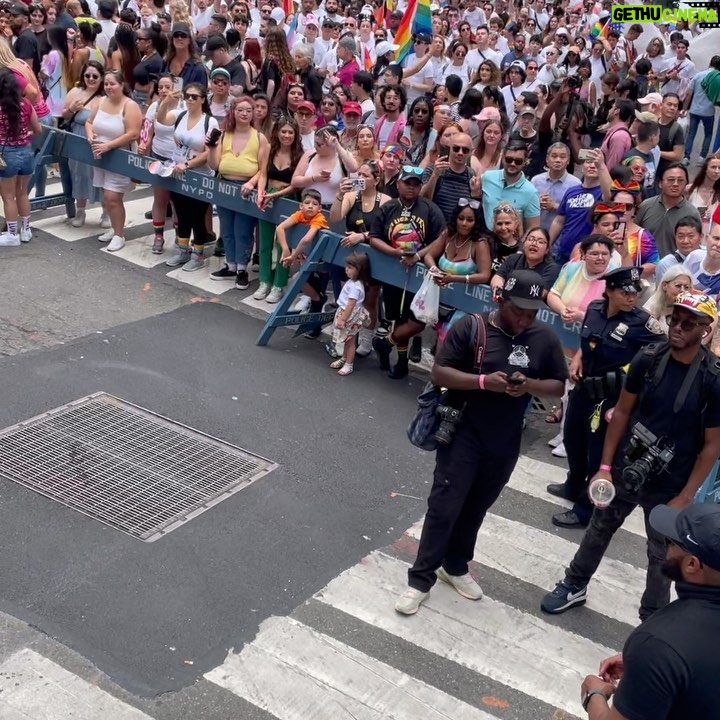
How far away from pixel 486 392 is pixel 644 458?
914 mm

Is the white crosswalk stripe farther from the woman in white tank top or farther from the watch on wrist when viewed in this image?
the woman in white tank top

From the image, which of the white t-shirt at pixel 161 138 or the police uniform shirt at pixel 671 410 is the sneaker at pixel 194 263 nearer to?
the white t-shirt at pixel 161 138

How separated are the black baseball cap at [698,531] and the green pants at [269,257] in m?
7.40

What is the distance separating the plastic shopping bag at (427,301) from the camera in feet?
28.7

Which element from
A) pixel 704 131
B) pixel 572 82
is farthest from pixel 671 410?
pixel 704 131

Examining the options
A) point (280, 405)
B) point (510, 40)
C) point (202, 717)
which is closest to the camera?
point (202, 717)

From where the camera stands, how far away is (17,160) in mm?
10992

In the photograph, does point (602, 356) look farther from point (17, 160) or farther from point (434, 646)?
point (17, 160)

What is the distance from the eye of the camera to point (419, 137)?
36.8ft

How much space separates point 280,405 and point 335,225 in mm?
2201

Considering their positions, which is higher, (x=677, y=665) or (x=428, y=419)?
(x=677, y=665)

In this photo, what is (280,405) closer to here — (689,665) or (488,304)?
(488,304)

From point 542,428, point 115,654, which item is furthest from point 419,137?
point 115,654

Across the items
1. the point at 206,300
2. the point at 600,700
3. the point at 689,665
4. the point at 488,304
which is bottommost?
the point at 206,300
